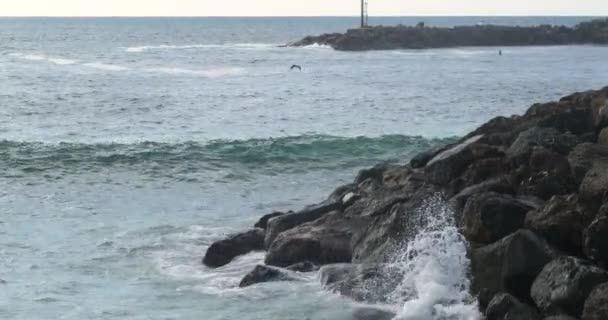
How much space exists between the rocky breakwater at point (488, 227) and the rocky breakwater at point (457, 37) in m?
60.8

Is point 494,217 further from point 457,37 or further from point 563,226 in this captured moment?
point 457,37

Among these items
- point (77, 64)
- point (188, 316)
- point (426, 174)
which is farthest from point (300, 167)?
point (77, 64)

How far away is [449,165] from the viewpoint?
1238 centimetres

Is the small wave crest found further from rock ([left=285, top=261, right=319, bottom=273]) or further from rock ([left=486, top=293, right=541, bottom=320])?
rock ([left=486, top=293, right=541, bottom=320])

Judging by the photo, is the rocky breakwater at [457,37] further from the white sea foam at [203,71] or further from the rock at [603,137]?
the rock at [603,137]

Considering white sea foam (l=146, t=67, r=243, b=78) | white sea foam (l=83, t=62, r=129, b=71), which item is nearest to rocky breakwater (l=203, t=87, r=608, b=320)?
white sea foam (l=146, t=67, r=243, b=78)

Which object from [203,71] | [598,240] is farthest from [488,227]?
[203,71]

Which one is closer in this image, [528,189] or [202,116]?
[528,189]

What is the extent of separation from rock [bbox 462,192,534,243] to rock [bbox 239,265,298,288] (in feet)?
6.96

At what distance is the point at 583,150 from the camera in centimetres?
1086

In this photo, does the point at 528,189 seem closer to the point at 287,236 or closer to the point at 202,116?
the point at 287,236

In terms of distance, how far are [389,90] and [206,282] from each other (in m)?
27.5

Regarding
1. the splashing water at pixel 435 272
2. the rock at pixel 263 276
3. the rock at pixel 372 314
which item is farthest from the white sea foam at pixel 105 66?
the rock at pixel 372 314

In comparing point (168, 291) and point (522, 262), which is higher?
point (522, 262)
